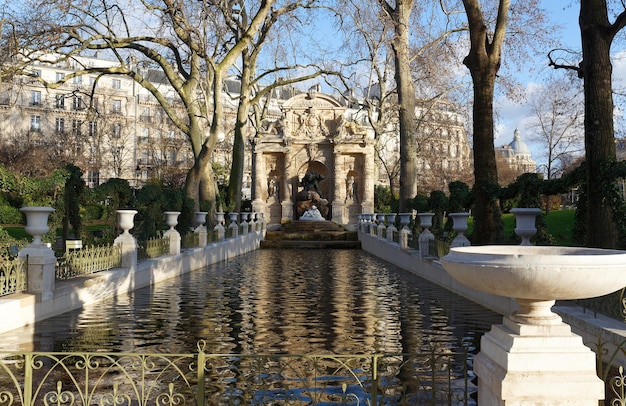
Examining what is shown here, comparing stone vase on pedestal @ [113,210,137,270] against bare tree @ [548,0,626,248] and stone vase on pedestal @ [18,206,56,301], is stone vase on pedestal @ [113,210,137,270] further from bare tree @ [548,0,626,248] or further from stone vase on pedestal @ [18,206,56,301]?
bare tree @ [548,0,626,248]

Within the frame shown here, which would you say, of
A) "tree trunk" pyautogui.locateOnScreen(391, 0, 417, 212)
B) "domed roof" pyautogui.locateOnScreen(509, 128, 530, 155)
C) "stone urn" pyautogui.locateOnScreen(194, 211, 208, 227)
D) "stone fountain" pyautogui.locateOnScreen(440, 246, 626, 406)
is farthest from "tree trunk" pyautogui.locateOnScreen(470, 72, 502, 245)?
"domed roof" pyautogui.locateOnScreen(509, 128, 530, 155)

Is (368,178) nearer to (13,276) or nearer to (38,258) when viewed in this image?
(38,258)

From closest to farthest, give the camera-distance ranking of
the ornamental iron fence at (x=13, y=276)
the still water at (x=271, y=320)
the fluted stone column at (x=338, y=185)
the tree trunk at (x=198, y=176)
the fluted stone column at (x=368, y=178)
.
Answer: the still water at (x=271, y=320), the ornamental iron fence at (x=13, y=276), the tree trunk at (x=198, y=176), the fluted stone column at (x=338, y=185), the fluted stone column at (x=368, y=178)

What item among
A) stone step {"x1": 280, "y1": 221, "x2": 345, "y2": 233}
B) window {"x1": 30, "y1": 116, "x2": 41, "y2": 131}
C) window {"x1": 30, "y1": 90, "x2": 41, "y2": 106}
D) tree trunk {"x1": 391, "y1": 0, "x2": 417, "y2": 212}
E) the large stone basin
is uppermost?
window {"x1": 30, "y1": 90, "x2": 41, "y2": 106}

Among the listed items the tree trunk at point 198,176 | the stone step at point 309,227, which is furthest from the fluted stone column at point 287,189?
the tree trunk at point 198,176

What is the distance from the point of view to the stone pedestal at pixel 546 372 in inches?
174

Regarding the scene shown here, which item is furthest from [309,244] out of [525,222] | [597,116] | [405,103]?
[597,116]

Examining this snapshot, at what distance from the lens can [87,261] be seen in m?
12.4

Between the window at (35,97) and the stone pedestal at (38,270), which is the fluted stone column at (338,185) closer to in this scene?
the stone pedestal at (38,270)

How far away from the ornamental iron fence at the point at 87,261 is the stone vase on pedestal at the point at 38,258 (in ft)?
3.67

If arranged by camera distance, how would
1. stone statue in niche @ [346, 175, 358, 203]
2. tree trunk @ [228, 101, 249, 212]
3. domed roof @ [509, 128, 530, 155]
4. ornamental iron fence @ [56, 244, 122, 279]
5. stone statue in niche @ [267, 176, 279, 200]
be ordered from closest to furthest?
ornamental iron fence @ [56, 244, 122, 279] → tree trunk @ [228, 101, 249, 212] → stone statue in niche @ [346, 175, 358, 203] → stone statue in niche @ [267, 176, 279, 200] → domed roof @ [509, 128, 530, 155]

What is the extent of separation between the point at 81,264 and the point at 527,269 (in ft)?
32.9

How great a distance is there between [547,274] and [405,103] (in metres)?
22.9

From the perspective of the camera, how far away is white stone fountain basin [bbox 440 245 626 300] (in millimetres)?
4203
